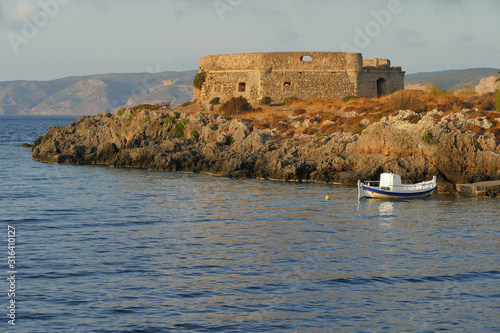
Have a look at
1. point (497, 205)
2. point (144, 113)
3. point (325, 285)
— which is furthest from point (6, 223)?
point (144, 113)

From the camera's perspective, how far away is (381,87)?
61062 millimetres

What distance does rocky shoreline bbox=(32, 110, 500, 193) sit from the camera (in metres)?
33.6

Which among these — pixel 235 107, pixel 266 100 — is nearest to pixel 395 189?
pixel 235 107

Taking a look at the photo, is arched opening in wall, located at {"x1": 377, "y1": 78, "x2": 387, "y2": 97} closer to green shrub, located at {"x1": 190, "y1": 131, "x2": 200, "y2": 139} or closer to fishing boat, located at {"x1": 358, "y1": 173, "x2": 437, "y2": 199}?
green shrub, located at {"x1": 190, "y1": 131, "x2": 200, "y2": 139}

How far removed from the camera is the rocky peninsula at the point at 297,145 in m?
33.7

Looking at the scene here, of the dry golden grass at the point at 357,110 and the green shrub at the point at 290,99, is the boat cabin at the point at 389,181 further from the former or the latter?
the green shrub at the point at 290,99

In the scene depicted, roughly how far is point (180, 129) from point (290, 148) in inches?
489

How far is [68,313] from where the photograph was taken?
1359 centimetres

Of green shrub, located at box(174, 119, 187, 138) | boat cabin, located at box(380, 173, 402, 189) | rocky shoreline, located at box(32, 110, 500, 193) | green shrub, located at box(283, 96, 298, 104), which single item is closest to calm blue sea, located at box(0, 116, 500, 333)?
boat cabin, located at box(380, 173, 402, 189)

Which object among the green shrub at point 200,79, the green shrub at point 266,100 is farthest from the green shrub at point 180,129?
the green shrub at point 200,79

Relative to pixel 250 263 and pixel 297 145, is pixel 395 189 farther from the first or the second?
pixel 250 263

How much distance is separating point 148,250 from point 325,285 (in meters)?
6.22

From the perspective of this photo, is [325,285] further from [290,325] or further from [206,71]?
[206,71]

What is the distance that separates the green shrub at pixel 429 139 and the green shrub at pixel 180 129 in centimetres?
2113
